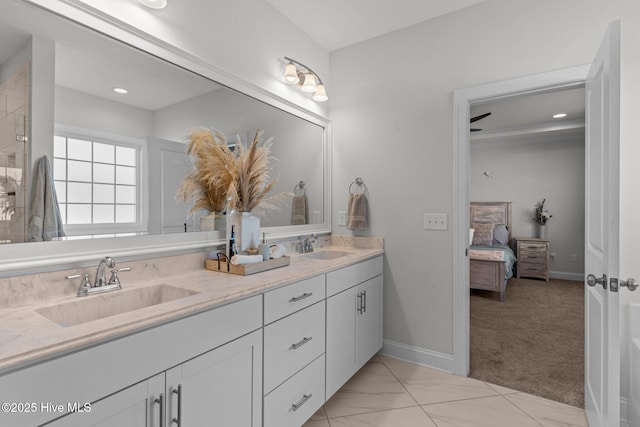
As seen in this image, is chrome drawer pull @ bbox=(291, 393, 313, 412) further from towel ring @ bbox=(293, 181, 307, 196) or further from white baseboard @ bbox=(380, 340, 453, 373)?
towel ring @ bbox=(293, 181, 307, 196)

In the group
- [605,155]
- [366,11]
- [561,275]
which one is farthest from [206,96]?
[561,275]

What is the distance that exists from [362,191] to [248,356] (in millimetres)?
1746

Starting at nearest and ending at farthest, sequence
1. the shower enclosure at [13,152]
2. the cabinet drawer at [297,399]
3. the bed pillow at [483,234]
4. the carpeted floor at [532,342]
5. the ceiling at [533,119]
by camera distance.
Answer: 1. the shower enclosure at [13,152]
2. the cabinet drawer at [297,399]
3. the carpeted floor at [532,342]
4. the ceiling at [533,119]
5. the bed pillow at [483,234]

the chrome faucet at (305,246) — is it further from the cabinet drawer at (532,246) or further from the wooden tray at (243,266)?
the cabinet drawer at (532,246)

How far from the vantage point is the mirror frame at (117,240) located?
46.8 inches

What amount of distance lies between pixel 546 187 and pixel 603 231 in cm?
505

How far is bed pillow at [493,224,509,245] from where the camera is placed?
571 centimetres

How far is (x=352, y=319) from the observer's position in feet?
7.10

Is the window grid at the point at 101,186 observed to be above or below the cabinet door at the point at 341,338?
above

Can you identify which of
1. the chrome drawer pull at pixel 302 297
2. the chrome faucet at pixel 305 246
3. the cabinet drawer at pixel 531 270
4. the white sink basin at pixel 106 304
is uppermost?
A: the chrome faucet at pixel 305 246

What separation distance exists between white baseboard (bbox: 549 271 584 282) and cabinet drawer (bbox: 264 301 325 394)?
5545 mm

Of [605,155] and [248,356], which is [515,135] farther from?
[248,356]

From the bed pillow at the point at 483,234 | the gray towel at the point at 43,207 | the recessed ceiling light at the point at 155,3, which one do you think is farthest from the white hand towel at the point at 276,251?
the bed pillow at the point at 483,234

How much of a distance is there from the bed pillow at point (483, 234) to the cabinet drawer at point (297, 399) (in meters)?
4.60
